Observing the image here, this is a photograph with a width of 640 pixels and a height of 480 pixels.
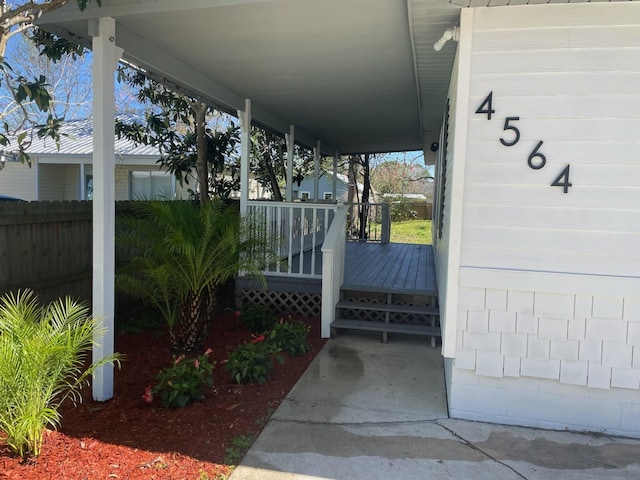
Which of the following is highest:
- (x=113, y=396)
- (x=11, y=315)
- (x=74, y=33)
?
(x=74, y=33)

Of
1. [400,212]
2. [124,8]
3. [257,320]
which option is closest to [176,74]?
[124,8]

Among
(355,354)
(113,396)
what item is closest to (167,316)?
(113,396)

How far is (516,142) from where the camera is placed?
330cm

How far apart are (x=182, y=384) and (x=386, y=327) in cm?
255

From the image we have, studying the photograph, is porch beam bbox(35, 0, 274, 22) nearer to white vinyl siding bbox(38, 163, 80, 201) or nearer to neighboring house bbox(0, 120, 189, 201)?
neighboring house bbox(0, 120, 189, 201)

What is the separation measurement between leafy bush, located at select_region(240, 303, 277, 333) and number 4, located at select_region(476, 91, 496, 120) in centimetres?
348

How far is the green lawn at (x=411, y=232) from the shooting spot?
54.5ft

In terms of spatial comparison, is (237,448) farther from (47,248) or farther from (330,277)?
(47,248)

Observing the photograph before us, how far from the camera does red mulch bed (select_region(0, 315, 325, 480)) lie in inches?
105

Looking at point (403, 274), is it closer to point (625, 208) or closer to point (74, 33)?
point (625, 208)

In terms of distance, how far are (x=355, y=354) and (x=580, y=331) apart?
227 centimetres

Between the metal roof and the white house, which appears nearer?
the white house

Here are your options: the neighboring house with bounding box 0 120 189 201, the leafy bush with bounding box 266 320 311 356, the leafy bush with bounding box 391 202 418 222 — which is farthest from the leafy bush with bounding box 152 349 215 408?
the leafy bush with bounding box 391 202 418 222

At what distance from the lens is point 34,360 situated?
258cm
